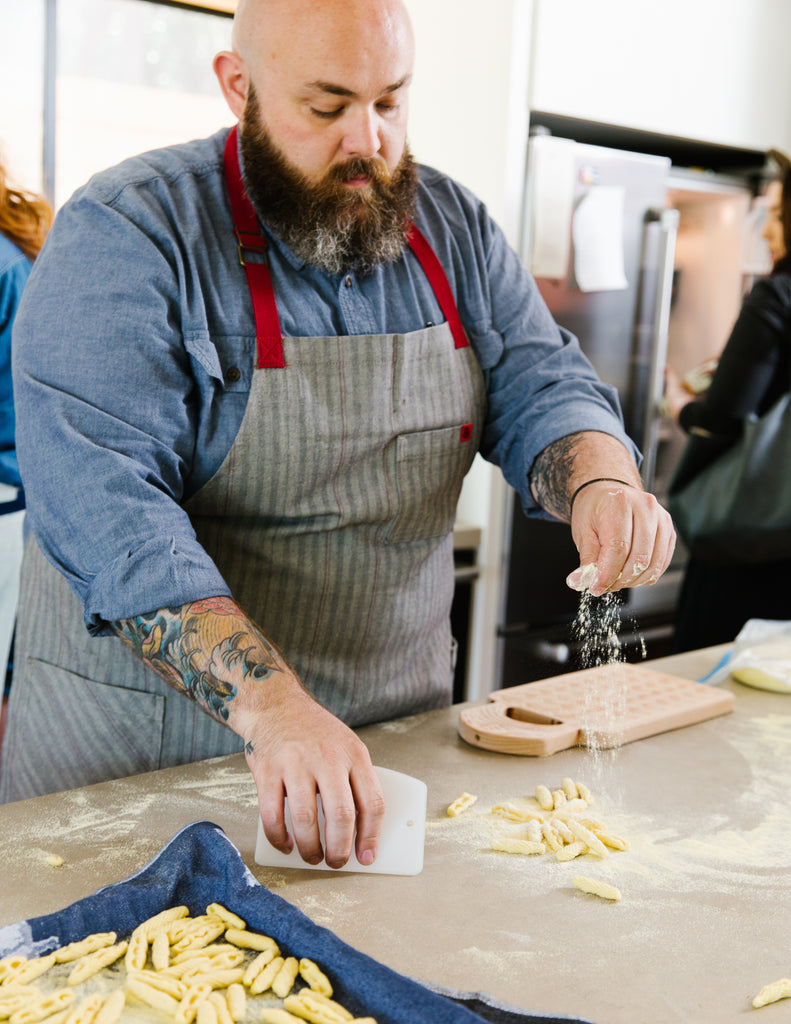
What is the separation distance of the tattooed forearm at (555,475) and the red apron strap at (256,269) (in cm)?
38

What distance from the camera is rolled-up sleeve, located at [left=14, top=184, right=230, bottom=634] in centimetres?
100

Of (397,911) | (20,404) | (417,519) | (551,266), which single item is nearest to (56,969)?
(397,911)

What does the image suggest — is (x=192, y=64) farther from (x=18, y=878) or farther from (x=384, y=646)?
(x=18, y=878)

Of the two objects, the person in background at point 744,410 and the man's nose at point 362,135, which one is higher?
the man's nose at point 362,135

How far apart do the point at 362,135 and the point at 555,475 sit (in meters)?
0.48

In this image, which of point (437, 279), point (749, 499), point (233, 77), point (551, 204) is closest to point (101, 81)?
point (551, 204)

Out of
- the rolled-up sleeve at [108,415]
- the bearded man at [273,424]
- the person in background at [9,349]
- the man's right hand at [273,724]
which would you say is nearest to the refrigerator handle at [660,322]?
the bearded man at [273,424]

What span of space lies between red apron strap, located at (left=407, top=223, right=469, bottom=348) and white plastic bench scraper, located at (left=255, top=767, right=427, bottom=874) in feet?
2.13

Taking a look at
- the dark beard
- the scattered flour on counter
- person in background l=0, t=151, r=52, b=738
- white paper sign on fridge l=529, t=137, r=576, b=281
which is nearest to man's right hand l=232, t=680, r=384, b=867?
the scattered flour on counter

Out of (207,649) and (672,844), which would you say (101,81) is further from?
(672,844)

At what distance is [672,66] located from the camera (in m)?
2.62

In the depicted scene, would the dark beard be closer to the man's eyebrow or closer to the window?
the man's eyebrow

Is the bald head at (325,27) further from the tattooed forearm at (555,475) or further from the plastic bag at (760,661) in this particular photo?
the plastic bag at (760,661)

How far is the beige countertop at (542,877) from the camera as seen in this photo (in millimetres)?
782
